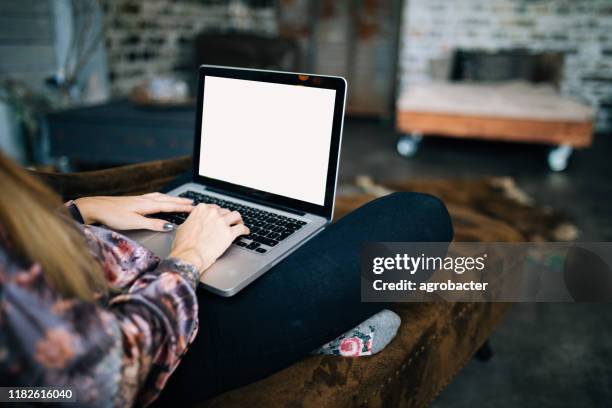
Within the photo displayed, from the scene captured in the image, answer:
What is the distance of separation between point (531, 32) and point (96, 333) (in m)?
6.24

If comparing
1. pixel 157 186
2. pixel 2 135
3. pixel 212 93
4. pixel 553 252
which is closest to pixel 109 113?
pixel 2 135

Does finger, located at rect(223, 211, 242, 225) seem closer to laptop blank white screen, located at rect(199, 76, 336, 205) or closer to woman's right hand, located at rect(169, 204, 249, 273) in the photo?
woman's right hand, located at rect(169, 204, 249, 273)

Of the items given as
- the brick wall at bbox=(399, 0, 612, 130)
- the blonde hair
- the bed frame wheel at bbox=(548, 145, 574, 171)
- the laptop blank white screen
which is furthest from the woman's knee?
the brick wall at bbox=(399, 0, 612, 130)

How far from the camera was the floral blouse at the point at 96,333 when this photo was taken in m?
0.53

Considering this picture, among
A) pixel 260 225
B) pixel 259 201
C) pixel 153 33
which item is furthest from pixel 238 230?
pixel 153 33

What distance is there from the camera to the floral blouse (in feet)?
1.74

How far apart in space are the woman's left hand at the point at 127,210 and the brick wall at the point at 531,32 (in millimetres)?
4853

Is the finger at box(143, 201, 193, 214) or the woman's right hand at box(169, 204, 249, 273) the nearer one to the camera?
the woman's right hand at box(169, 204, 249, 273)

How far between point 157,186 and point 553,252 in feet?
6.31

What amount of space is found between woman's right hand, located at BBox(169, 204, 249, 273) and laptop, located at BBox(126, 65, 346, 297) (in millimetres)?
57

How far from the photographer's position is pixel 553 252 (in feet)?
8.10

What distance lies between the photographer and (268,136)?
1.20 meters

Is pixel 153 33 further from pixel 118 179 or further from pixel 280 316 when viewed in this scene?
pixel 280 316

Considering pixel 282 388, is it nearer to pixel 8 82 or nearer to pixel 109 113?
pixel 109 113
